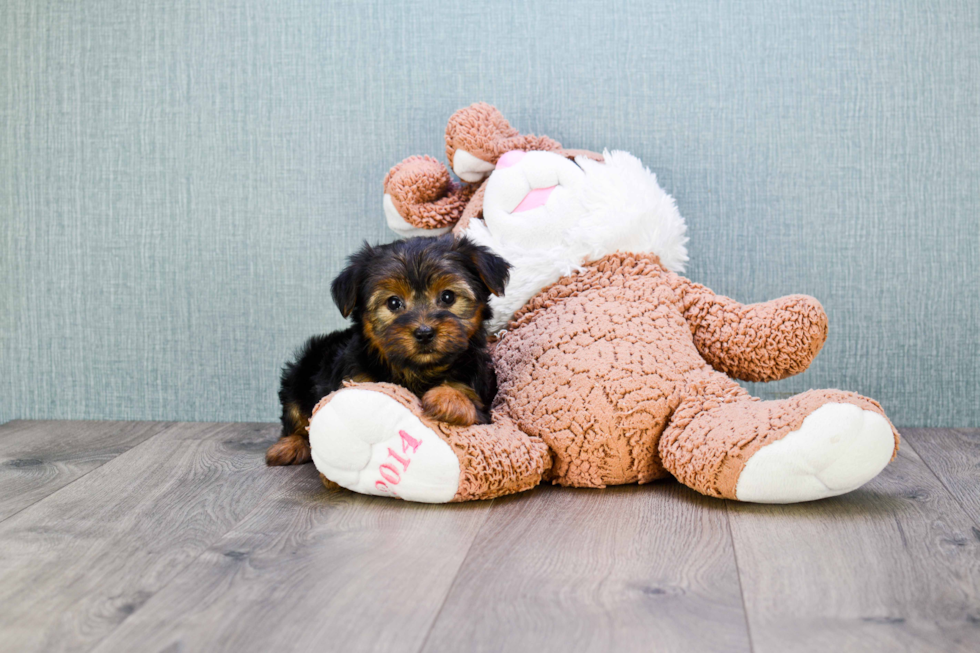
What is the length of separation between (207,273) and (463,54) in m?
1.23

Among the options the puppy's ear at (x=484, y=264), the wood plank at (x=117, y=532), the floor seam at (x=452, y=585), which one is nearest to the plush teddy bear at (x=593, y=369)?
the floor seam at (x=452, y=585)

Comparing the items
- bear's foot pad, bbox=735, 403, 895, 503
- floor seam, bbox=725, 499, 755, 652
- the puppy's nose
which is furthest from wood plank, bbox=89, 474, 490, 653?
bear's foot pad, bbox=735, 403, 895, 503

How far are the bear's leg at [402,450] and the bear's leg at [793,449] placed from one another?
46cm

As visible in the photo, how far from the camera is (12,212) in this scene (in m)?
2.96

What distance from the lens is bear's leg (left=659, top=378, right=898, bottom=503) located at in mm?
1720

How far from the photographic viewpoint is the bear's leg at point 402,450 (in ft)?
6.01

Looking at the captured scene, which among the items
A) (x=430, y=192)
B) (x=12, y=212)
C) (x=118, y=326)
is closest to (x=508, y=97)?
(x=430, y=192)

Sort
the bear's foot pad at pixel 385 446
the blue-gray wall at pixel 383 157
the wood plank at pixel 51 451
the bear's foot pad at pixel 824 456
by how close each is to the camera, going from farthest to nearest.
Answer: the blue-gray wall at pixel 383 157 → the wood plank at pixel 51 451 → the bear's foot pad at pixel 385 446 → the bear's foot pad at pixel 824 456

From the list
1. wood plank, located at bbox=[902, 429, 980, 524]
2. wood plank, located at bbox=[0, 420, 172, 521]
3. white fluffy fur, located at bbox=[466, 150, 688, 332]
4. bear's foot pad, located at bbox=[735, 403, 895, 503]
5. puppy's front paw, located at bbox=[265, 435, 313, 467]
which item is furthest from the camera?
puppy's front paw, located at bbox=[265, 435, 313, 467]

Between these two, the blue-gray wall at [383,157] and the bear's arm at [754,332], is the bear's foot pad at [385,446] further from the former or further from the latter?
the blue-gray wall at [383,157]

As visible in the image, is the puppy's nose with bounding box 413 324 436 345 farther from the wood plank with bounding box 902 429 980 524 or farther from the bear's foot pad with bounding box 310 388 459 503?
the wood plank with bounding box 902 429 980 524

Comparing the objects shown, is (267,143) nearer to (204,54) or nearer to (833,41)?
(204,54)

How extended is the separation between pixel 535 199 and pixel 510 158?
0.16 m

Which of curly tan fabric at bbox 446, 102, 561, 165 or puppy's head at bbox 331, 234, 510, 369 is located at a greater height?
curly tan fabric at bbox 446, 102, 561, 165
